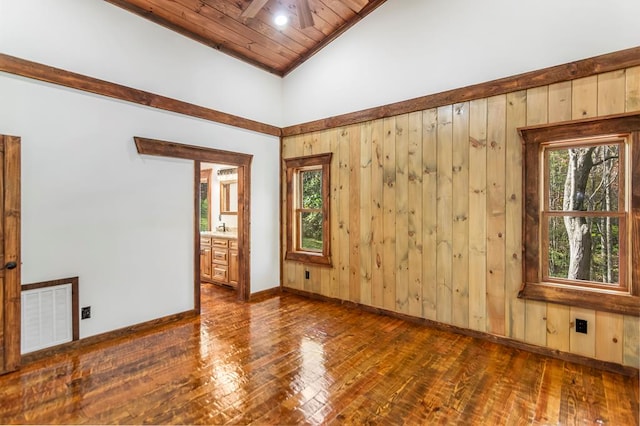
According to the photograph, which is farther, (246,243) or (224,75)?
(246,243)

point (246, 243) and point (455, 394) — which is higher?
point (246, 243)

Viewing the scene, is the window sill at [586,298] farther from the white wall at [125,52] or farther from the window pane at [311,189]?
the white wall at [125,52]

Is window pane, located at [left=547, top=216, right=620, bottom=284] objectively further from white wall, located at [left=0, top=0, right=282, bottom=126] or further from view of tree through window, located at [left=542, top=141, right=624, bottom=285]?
white wall, located at [left=0, top=0, right=282, bottom=126]

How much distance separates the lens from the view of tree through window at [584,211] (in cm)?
284

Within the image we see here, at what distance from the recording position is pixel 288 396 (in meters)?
2.35

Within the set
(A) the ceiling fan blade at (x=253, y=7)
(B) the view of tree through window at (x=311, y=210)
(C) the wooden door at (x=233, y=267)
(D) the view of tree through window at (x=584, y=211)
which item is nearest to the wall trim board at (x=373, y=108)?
(D) the view of tree through window at (x=584, y=211)

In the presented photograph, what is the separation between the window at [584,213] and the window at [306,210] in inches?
103

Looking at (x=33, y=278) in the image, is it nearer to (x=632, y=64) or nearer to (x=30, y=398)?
(x=30, y=398)

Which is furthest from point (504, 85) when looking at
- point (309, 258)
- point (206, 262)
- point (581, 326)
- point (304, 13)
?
point (206, 262)

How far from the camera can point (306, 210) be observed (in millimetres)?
5047

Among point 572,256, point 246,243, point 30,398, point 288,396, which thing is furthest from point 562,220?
point 30,398

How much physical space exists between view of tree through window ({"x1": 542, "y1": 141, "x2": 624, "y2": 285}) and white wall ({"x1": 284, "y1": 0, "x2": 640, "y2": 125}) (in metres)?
0.90

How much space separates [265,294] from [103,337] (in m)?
2.21

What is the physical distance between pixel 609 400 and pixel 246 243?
4124 millimetres
